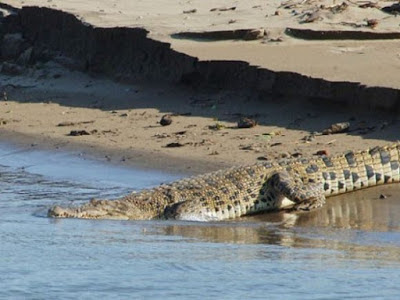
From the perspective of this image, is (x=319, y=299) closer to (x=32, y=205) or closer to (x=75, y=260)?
(x=75, y=260)

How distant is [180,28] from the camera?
15.2 meters

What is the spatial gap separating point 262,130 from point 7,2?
790 centimetres

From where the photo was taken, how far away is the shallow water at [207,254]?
294 inches

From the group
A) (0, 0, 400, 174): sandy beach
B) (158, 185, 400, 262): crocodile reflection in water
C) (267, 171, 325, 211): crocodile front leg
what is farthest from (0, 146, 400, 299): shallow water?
(0, 0, 400, 174): sandy beach

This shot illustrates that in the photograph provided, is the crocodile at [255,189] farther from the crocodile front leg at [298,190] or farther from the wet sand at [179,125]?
the wet sand at [179,125]

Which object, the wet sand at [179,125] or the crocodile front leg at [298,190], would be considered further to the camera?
the wet sand at [179,125]

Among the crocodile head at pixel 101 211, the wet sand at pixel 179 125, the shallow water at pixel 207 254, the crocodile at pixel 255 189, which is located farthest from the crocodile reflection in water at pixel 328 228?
the wet sand at pixel 179 125

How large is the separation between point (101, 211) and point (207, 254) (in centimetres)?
155

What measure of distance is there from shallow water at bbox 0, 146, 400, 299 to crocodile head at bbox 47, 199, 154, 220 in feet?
0.31

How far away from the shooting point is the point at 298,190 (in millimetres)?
9844

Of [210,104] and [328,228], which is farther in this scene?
[210,104]

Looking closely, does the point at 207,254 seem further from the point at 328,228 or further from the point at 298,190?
the point at 298,190

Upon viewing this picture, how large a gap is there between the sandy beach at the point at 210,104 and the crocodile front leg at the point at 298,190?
3.47 ft

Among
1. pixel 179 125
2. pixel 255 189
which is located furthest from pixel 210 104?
pixel 255 189
